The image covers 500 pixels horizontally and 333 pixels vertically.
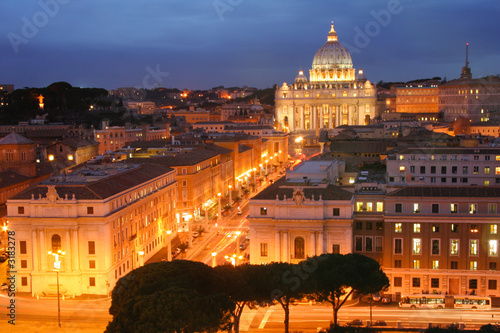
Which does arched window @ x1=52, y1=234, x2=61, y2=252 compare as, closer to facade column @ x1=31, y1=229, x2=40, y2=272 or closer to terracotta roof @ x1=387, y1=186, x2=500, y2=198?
facade column @ x1=31, y1=229, x2=40, y2=272

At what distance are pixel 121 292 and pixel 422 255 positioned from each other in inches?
788

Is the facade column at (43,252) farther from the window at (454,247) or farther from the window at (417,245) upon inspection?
the window at (454,247)

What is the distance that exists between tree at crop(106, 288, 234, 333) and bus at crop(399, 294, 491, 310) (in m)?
15.6

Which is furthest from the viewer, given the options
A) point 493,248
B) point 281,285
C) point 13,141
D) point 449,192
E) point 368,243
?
point 13,141

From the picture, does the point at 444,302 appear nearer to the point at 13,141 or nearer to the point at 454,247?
the point at 454,247

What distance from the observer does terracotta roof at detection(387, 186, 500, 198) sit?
41.8 m

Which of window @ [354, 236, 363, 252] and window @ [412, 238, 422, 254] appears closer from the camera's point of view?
window @ [412, 238, 422, 254]

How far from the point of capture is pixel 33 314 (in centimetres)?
3753

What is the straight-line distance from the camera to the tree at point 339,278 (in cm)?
3300

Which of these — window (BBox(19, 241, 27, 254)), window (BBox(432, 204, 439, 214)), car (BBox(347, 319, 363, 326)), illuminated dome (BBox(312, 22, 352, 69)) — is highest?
illuminated dome (BBox(312, 22, 352, 69))

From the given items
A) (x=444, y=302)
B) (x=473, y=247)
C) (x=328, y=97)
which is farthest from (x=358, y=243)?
(x=328, y=97)

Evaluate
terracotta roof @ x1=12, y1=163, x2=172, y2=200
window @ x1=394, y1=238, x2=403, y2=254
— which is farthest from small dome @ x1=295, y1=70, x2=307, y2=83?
window @ x1=394, y1=238, x2=403, y2=254

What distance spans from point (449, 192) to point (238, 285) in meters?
17.8

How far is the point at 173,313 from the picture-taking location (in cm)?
2645
